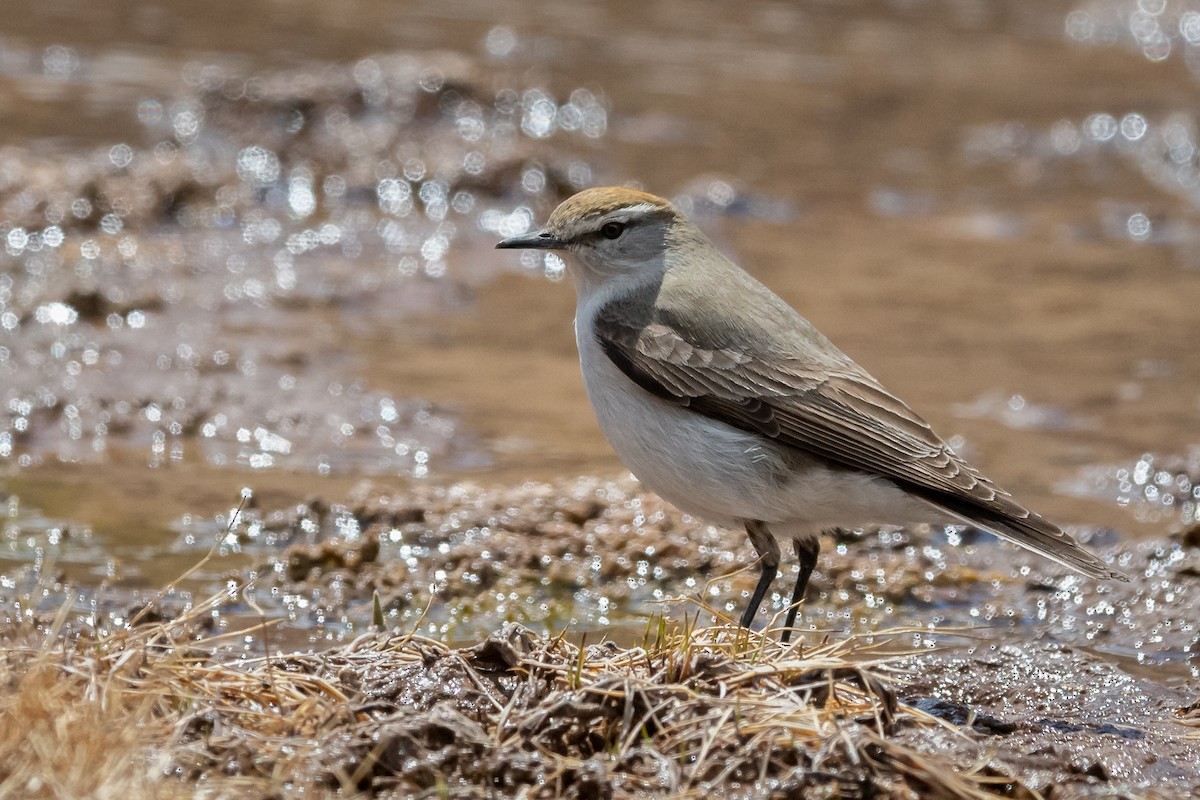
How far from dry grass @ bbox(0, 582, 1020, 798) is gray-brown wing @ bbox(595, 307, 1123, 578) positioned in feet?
3.73

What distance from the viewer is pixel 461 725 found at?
14.8 feet

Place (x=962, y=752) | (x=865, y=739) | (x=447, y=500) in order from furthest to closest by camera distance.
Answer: (x=447, y=500), (x=962, y=752), (x=865, y=739)

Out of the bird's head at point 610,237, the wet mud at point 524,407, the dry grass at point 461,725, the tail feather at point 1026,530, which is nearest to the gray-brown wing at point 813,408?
the tail feather at point 1026,530

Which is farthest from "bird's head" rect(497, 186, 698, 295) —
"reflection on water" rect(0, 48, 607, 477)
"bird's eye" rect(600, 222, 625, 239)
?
"reflection on water" rect(0, 48, 607, 477)

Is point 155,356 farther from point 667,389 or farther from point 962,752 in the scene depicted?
point 962,752

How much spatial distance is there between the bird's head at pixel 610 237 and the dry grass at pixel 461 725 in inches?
78.9

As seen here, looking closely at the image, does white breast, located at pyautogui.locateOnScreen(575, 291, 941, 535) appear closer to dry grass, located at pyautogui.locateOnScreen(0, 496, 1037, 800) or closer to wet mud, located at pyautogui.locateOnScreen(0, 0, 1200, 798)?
wet mud, located at pyautogui.locateOnScreen(0, 0, 1200, 798)

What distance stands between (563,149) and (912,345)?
5704mm

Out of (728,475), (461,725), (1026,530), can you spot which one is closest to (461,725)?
(461,725)

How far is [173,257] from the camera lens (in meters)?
11.5

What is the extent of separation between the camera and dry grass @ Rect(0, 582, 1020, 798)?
4160mm

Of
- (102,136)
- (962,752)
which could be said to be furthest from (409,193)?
(962,752)

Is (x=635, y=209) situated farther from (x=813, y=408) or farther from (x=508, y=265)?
(x=508, y=265)

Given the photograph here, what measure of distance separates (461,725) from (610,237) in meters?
2.64
